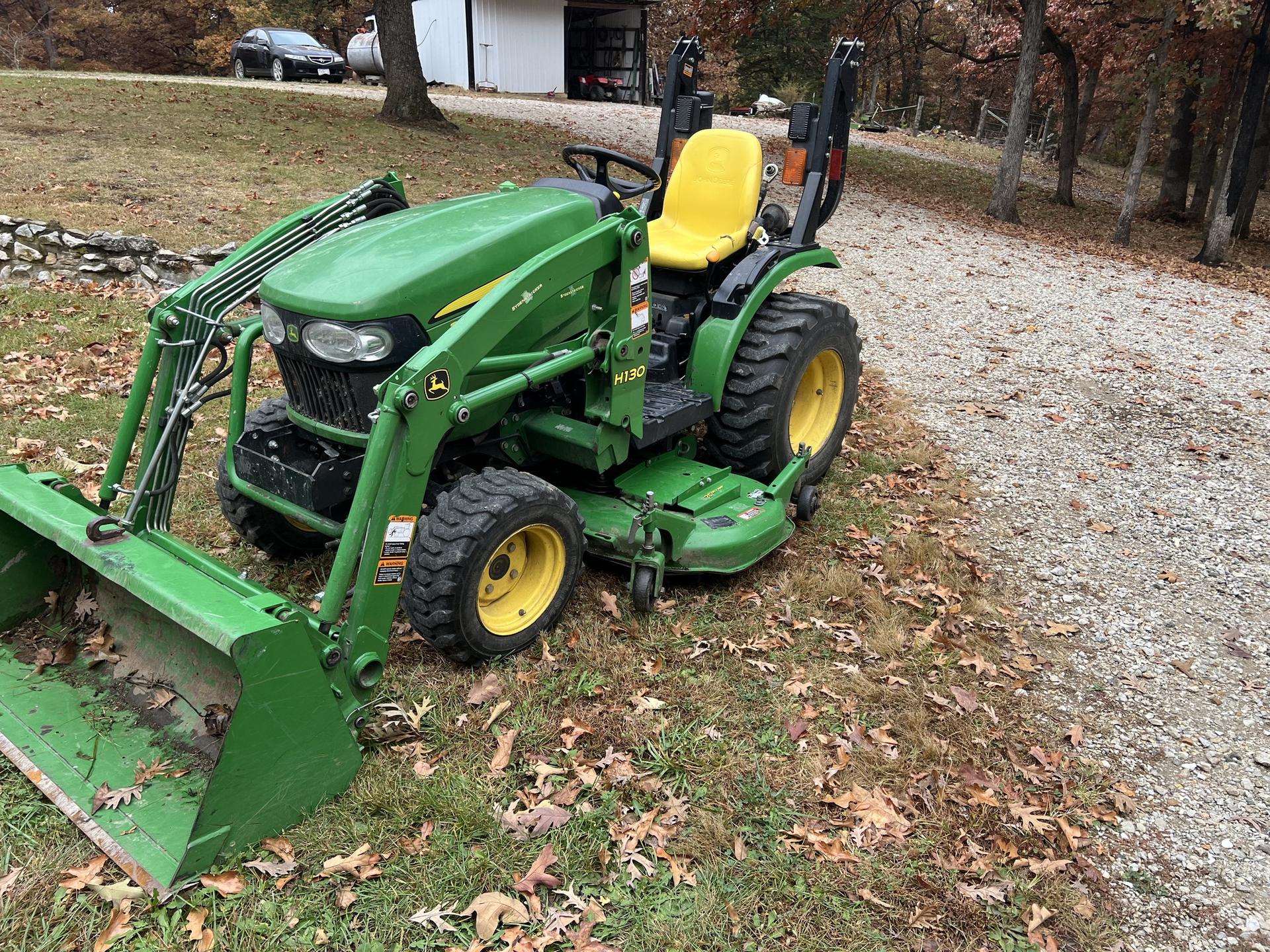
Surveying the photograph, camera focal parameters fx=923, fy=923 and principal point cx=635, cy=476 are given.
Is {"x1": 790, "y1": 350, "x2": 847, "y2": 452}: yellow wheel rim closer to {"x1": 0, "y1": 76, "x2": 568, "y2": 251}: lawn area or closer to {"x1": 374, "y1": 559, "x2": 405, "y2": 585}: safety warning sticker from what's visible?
{"x1": 374, "y1": 559, "x2": 405, "y2": 585}: safety warning sticker

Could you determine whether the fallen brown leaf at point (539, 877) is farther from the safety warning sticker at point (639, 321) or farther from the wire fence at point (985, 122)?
the wire fence at point (985, 122)

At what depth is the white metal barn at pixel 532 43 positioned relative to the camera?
2636cm

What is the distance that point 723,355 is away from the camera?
4500mm

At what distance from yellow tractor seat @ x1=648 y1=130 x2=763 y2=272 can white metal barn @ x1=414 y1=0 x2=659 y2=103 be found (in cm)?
2271

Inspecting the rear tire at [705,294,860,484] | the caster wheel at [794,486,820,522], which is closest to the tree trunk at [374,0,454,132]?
the rear tire at [705,294,860,484]

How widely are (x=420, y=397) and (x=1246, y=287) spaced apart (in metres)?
13.3

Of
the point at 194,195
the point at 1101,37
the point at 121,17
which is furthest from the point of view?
the point at 121,17

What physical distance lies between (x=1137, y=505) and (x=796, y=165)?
9.57ft

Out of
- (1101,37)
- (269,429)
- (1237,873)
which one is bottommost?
(1237,873)

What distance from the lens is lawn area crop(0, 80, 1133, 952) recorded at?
Result: 262 centimetres

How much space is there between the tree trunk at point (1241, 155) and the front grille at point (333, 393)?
1389cm

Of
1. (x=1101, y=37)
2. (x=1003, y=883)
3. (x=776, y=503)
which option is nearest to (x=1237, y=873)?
(x=1003, y=883)

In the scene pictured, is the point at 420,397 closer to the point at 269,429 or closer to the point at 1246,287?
the point at 269,429

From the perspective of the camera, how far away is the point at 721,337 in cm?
454
